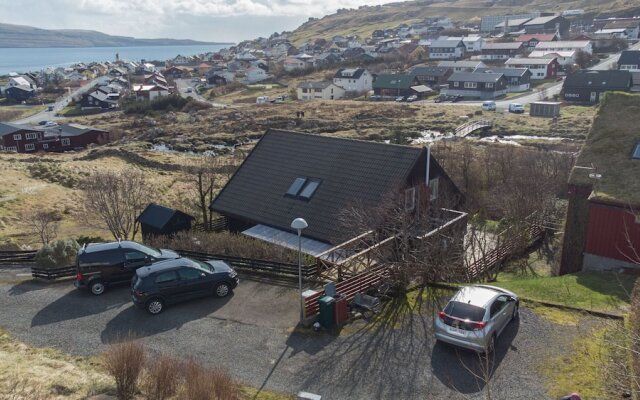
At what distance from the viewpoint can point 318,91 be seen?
10494cm

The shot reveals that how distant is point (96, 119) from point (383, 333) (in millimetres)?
95066

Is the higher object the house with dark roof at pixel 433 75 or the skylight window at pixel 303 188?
the house with dark roof at pixel 433 75

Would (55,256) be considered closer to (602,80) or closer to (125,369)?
(125,369)

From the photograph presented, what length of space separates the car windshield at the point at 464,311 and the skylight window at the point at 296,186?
10707 mm

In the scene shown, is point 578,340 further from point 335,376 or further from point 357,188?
point 357,188

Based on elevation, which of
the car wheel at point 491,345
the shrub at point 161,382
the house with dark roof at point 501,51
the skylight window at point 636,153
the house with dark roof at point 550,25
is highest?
the house with dark roof at point 550,25

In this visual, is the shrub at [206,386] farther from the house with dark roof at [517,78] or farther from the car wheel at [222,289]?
the house with dark roof at [517,78]

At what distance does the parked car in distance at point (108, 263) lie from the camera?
1670 centimetres

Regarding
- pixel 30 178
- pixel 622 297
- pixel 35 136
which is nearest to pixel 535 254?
pixel 622 297

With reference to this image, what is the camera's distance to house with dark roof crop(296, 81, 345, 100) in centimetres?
10456

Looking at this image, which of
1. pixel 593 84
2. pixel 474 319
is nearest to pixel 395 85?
pixel 593 84

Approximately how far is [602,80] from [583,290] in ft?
250

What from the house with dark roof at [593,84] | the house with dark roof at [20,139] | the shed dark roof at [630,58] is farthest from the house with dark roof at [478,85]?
the house with dark roof at [20,139]

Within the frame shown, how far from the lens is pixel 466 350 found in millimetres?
12586
